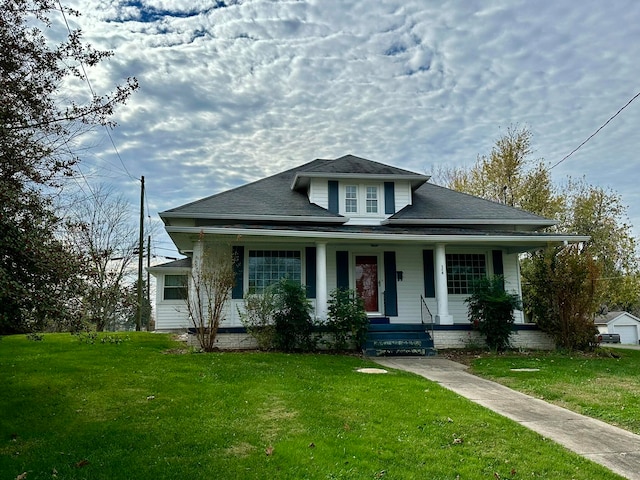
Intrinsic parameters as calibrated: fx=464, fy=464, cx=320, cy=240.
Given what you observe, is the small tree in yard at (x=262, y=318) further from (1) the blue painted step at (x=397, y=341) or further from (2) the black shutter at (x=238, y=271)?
(1) the blue painted step at (x=397, y=341)

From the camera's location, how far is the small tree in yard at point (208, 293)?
11.4 metres

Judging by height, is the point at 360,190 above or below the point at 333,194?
above

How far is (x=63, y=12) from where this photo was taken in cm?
628

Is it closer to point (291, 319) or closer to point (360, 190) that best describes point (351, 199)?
point (360, 190)

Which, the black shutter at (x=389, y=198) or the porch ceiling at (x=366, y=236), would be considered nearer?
the porch ceiling at (x=366, y=236)

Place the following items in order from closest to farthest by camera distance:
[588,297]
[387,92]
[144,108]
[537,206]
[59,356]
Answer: [59,356]
[588,297]
[144,108]
[387,92]
[537,206]

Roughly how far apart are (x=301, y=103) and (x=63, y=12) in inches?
375

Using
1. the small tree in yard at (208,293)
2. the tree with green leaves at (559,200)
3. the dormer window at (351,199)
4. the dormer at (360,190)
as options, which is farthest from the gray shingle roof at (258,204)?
Answer: the tree with green leaves at (559,200)

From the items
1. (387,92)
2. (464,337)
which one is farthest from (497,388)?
(387,92)

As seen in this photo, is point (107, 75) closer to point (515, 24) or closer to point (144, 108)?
point (144, 108)

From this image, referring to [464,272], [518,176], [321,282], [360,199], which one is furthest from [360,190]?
[518,176]

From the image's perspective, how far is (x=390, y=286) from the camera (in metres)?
14.3

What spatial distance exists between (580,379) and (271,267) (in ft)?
26.9

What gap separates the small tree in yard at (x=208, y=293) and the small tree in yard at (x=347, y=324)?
2.77 m
